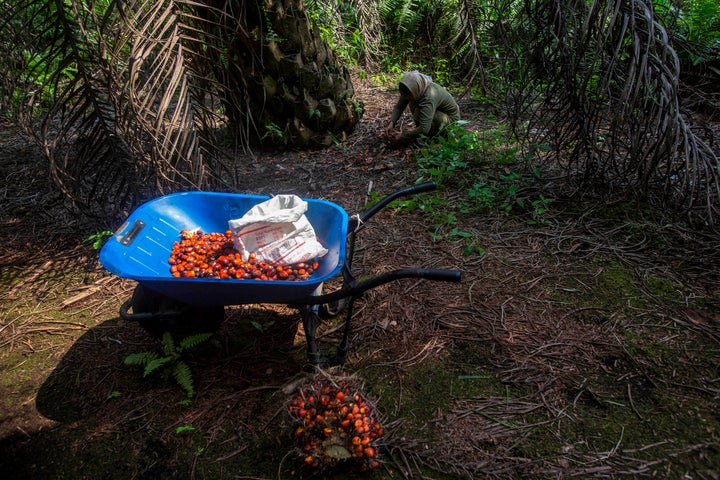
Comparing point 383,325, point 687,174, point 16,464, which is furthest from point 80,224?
point 687,174

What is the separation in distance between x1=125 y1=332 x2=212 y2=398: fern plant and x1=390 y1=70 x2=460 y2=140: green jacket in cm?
291

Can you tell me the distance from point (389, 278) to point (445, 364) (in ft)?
2.50

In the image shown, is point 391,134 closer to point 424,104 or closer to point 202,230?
point 424,104

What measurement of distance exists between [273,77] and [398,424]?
12.0 ft

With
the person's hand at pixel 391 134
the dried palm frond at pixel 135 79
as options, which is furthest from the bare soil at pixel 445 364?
the person's hand at pixel 391 134

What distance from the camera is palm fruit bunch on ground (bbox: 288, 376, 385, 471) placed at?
151cm

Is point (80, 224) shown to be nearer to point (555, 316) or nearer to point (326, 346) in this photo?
point (326, 346)

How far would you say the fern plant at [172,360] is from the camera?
6.53 ft

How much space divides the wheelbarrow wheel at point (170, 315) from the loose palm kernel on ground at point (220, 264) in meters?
0.16

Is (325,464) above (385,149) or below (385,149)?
below

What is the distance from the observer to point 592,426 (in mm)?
1708

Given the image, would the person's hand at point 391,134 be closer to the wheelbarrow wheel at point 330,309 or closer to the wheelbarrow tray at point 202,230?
the wheelbarrow tray at point 202,230

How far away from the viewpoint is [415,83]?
3.83m

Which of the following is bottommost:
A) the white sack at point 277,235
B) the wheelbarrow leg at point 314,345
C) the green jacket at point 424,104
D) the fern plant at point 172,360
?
the fern plant at point 172,360
